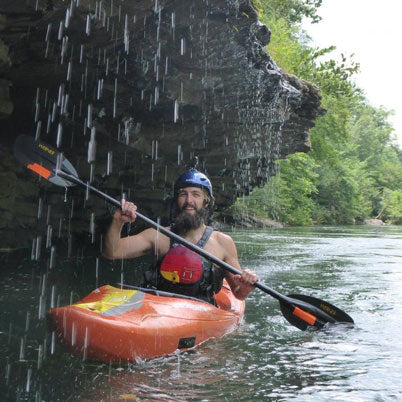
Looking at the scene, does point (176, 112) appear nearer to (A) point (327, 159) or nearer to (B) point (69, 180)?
(B) point (69, 180)

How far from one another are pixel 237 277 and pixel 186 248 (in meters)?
0.49

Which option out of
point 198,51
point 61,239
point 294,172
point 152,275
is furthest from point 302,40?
point 152,275

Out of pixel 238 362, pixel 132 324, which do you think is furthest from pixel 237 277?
pixel 132 324

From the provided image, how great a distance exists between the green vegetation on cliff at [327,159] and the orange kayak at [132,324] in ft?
25.7

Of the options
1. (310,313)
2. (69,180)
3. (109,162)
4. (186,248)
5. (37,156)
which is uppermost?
(109,162)

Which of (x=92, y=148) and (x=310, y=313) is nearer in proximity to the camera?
(x=310, y=313)

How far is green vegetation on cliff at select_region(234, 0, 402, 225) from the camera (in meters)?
16.6

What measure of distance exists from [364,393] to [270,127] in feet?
21.8

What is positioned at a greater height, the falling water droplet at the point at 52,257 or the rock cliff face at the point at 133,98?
the rock cliff face at the point at 133,98

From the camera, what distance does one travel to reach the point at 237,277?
4.23 meters

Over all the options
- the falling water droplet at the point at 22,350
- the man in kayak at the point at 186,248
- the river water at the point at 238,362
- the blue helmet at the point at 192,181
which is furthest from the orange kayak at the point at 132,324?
the blue helmet at the point at 192,181

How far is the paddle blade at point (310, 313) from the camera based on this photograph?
4594 millimetres

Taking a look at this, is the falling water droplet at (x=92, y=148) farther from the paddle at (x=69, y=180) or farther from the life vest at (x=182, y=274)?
the life vest at (x=182, y=274)

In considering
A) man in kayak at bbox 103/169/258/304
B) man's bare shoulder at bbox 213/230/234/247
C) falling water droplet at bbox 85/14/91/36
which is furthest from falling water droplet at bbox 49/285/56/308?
falling water droplet at bbox 85/14/91/36
